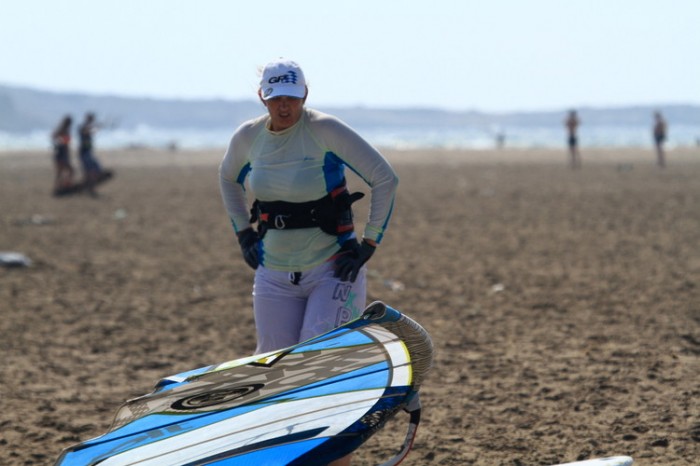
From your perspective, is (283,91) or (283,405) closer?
(283,405)

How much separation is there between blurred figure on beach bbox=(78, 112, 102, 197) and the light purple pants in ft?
57.8

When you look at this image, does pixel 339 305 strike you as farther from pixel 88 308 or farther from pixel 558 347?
pixel 88 308

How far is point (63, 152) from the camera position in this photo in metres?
21.8

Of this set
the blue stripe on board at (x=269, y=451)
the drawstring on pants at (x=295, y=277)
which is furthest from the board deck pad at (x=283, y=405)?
the drawstring on pants at (x=295, y=277)

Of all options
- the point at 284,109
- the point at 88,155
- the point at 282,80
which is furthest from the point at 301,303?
the point at 88,155

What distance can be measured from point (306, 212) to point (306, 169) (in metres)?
0.19

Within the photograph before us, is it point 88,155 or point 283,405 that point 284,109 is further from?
point 88,155

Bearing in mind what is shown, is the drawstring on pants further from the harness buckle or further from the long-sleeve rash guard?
the harness buckle

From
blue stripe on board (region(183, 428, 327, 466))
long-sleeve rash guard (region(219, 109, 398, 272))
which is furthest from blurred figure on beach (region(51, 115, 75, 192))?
blue stripe on board (region(183, 428, 327, 466))

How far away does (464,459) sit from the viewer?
15.5 ft

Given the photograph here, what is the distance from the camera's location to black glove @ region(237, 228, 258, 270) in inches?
173

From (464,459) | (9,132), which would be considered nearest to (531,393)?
(464,459)

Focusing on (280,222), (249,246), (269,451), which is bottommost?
(269,451)

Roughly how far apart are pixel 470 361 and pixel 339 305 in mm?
2781
